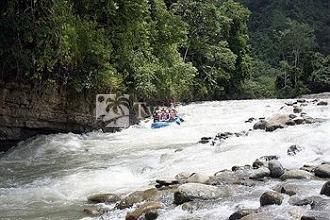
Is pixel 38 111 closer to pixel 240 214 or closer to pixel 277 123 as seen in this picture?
pixel 277 123

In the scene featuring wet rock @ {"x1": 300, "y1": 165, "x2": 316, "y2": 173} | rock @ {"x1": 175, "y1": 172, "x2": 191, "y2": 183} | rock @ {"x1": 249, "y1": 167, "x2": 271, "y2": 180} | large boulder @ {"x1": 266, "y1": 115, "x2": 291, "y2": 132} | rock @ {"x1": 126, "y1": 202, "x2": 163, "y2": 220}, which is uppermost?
large boulder @ {"x1": 266, "y1": 115, "x2": 291, "y2": 132}

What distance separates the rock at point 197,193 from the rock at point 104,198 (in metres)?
0.95

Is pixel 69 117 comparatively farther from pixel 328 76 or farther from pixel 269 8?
pixel 269 8

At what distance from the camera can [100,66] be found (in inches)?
526

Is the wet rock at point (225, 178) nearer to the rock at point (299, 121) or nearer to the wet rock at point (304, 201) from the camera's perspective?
the wet rock at point (304, 201)

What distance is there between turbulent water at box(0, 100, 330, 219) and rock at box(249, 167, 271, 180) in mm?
443

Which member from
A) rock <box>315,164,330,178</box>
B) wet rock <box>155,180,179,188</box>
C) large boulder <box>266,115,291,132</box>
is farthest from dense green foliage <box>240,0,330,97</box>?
wet rock <box>155,180,179,188</box>

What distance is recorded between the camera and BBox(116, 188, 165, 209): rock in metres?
6.15

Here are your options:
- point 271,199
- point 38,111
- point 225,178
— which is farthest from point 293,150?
point 38,111

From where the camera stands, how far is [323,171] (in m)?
6.68

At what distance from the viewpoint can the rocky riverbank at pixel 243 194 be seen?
5.31 meters

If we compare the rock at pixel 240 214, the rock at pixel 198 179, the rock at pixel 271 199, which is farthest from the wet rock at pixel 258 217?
the rock at pixel 198 179

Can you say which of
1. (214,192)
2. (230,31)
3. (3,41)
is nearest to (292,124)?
(214,192)

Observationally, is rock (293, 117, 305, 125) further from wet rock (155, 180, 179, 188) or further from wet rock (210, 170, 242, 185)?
wet rock (155, 180, 179, 188)
